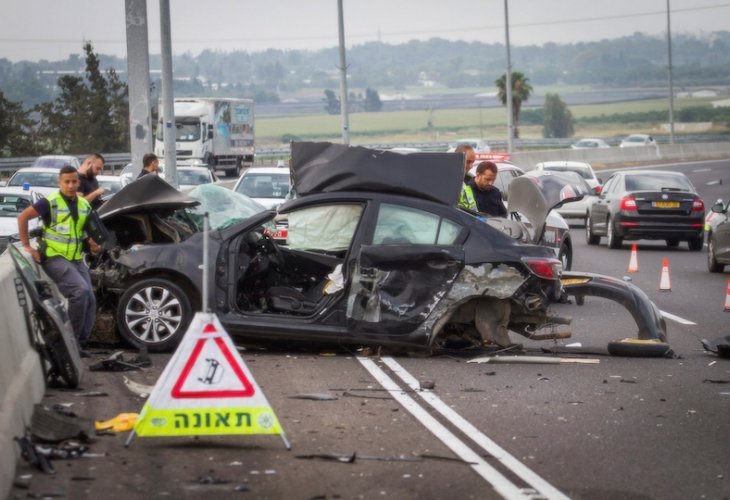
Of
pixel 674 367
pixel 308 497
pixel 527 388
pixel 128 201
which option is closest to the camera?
pixel 308 497

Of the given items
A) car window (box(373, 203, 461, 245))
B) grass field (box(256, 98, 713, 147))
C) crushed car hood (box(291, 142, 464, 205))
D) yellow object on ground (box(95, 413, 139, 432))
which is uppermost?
grass field (box(256, 98, 713, 147))

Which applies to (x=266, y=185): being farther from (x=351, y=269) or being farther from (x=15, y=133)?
(x=15, y=133)

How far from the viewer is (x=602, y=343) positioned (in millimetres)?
13766

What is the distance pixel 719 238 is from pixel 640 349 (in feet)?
34.3

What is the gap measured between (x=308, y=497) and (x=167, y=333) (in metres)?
5.56

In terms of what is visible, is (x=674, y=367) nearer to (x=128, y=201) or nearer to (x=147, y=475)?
(x=128, y=201)

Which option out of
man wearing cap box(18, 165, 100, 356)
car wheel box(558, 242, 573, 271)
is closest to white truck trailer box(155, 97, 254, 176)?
car wheel box(558, 242, 573, 271)

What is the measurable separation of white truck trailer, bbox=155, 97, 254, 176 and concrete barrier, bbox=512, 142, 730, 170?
14.6 m

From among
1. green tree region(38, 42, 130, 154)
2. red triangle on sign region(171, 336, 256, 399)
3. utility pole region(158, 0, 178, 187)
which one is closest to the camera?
red triangle on sign region(171, 336, 256, 399)

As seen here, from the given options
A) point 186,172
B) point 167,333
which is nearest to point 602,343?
point 167,333

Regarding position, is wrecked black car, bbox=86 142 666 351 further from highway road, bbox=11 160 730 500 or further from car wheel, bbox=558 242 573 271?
car wheel, bbox=558 242 573 271

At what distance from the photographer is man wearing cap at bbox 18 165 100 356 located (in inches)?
459

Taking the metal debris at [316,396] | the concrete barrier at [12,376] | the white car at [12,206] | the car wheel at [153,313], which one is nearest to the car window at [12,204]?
the white car at [12,206]

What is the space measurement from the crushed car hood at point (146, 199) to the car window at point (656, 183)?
59.9 feet
